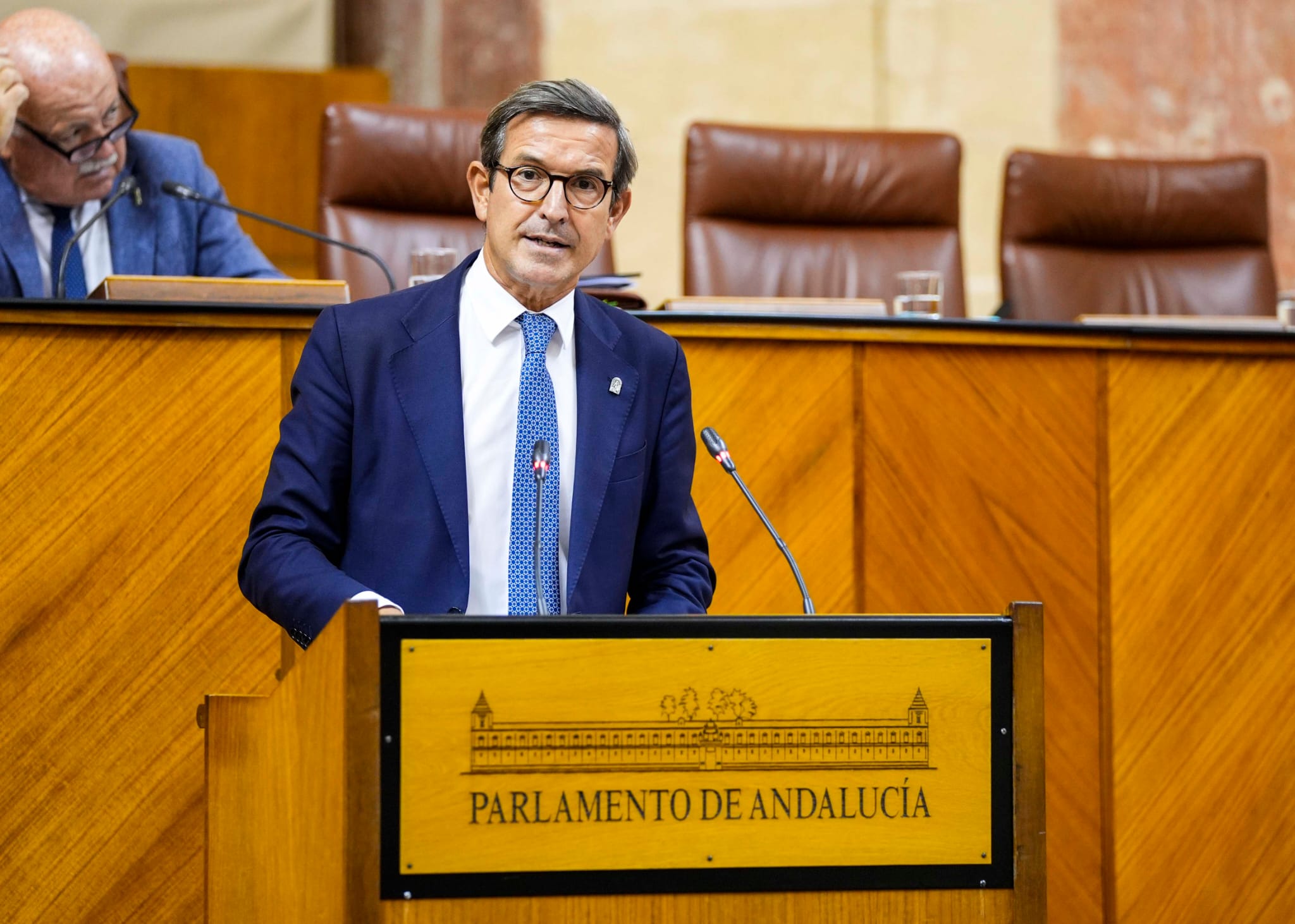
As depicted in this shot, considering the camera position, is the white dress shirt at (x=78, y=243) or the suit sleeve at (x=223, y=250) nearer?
the white dress shirt at (x=78, y=243)

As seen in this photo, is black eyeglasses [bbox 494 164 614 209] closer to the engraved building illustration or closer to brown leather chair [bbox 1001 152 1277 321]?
the engraved building illustration

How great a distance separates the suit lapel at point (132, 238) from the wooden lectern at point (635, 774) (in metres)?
1.62

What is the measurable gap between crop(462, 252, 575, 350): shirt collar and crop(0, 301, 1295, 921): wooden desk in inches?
15.9

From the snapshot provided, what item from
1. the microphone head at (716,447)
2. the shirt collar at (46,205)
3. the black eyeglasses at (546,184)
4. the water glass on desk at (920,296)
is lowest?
the microphone head at (716,447)

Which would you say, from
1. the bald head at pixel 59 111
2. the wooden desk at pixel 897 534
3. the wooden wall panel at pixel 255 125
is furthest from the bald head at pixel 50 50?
the wooden wall panel at pixel 255 125

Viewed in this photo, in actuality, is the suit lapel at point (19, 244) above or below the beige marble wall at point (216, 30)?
below

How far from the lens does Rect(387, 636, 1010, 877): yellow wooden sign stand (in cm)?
117

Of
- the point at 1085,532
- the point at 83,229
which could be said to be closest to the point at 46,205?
the point at 83,229

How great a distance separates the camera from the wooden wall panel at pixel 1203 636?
214 centimetres

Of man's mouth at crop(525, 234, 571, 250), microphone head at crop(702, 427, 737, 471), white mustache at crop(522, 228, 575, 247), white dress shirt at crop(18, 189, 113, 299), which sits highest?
white dress shirt at crop(18, 189, 113, 299)

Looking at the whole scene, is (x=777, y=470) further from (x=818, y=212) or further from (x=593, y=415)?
(x=818, y=212)

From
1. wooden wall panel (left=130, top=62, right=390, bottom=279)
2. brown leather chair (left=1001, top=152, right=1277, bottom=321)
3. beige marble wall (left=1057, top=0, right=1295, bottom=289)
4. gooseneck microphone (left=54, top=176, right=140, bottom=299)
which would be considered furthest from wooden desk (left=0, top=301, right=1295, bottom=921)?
wooden wall panel (left=130, top=62, right=390, bottom=279)

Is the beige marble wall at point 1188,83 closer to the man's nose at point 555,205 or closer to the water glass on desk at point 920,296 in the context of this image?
the water glass on desk at point 920,296

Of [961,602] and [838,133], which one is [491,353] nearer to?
[961,602]
